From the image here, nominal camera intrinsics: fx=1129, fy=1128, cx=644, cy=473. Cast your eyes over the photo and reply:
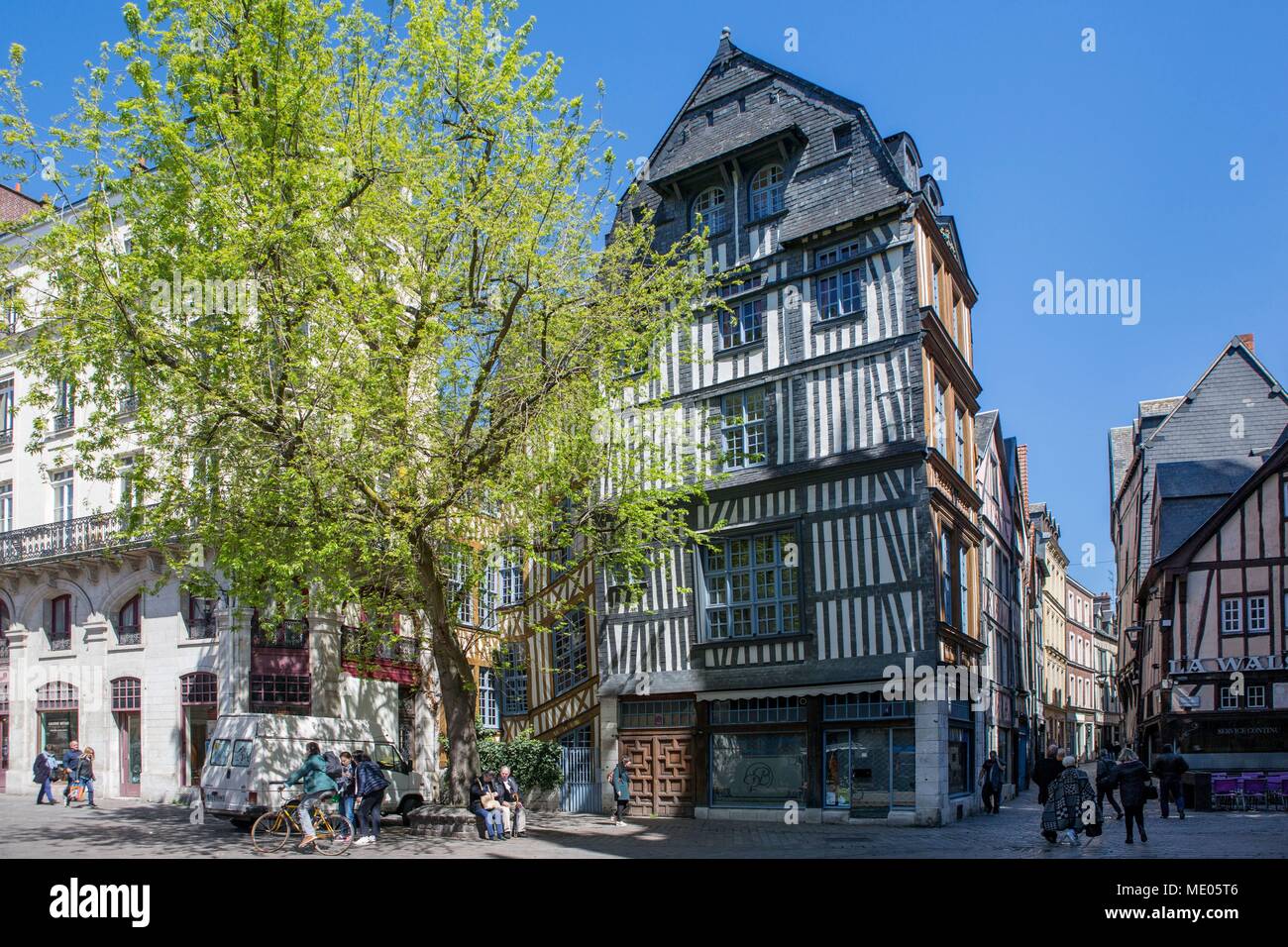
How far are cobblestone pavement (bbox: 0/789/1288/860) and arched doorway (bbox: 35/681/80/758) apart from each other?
5595 millimetres

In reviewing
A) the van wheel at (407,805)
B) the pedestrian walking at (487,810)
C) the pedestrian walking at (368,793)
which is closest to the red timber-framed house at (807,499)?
the van wheel at (407,805)

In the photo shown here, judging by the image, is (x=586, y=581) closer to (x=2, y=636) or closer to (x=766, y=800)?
(x=766, y=800)

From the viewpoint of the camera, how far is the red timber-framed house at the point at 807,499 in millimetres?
20234

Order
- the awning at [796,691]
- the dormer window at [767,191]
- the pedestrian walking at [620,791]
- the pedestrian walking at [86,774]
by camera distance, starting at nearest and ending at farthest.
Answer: the awning at [796,691] < the pedestrian walking at [620,791] < the dormer window at [767,191] < the pedestrian walking at [86,774]

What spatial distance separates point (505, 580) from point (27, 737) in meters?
12.6

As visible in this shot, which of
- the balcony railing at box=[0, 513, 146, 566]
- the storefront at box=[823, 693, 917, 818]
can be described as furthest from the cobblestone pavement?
the balcony railing at box=[0, 513, 146, 566]

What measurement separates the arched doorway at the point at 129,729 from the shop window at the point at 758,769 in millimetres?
13886

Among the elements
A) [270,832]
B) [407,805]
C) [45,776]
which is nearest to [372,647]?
[407,805]

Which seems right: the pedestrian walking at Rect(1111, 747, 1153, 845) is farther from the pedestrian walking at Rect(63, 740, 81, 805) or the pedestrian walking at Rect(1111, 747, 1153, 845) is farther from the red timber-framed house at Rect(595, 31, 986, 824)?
the pedestrian walking at Rect(63, 740, 81, 805)

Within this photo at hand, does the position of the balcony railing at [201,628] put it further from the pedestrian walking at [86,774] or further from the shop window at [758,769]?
the shop window at [758,769]

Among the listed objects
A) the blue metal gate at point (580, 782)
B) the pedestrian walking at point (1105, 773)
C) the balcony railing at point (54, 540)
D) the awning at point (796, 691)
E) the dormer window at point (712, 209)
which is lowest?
the blue metal gate at point (580, 782)

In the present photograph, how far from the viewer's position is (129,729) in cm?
2675

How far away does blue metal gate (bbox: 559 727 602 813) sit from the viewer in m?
23.6
